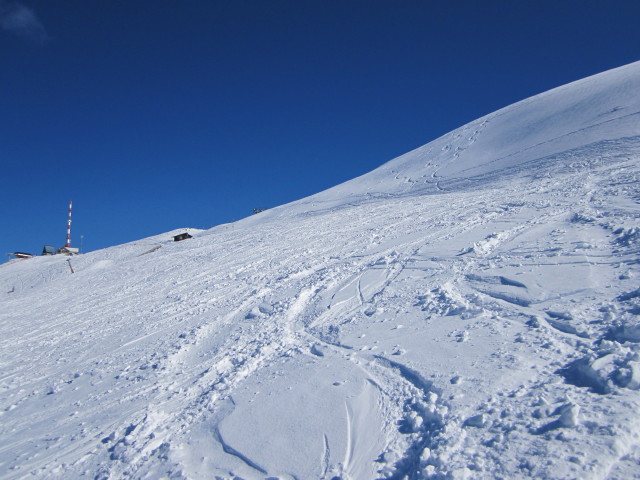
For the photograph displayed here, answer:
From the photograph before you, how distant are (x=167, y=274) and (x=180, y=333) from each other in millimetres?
6803

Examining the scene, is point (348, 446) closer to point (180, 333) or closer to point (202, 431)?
point (202, 431)

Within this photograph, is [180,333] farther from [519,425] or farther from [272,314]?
[519,425]

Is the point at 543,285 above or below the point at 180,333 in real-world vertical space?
below

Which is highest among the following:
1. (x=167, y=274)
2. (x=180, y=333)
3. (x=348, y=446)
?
(x=167, y=274)

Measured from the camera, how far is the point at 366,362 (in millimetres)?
4668

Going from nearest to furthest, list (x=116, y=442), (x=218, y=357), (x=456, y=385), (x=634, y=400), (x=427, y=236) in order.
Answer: (x=634, y=400) → (x=456, y=385) → (x=116, y=442) → (x=218, y=357) → (x=427, y=236)

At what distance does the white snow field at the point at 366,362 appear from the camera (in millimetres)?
3135

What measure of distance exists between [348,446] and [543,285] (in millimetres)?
3954

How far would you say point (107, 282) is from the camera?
1427 centimetres

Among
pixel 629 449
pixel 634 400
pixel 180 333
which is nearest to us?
pixel 629 449

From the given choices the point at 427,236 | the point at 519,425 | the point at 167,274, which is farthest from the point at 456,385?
the point at 167,274

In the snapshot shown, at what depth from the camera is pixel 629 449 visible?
2.59 metres

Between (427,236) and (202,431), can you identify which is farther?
(427,236)

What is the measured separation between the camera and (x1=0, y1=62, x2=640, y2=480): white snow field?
313cm
